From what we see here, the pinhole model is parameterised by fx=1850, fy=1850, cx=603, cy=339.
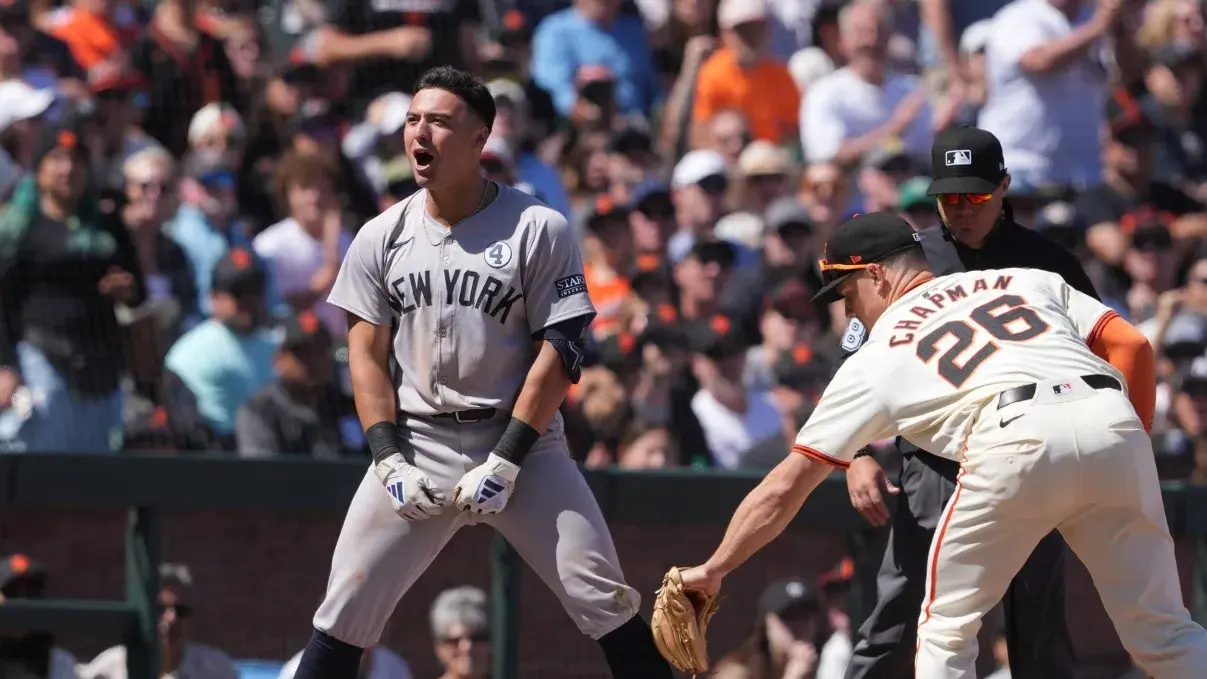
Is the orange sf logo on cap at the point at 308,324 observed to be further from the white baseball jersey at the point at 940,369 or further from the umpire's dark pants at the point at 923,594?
the white baseball jersey at the point at 940,369

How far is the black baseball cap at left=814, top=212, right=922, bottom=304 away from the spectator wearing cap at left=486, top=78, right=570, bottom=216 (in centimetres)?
438

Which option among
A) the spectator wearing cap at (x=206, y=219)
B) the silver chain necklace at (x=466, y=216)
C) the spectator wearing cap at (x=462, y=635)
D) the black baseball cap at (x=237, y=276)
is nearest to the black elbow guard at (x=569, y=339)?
the silver chain necklace at (x=466, y=216)

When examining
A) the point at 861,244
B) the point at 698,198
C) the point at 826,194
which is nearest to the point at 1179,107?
the point at 826,194

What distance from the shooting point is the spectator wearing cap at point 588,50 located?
10.2 meters

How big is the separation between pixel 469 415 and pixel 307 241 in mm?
3829

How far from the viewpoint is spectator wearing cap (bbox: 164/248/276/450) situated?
7.74 meters

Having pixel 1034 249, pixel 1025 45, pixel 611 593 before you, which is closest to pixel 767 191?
pixel 1025 45

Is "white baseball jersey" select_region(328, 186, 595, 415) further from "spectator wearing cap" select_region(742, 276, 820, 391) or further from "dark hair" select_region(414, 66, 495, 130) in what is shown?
"spectator wearing cap" select_region(742, 276, 820, 391)

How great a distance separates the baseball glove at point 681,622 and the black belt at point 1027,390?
2.97 feet

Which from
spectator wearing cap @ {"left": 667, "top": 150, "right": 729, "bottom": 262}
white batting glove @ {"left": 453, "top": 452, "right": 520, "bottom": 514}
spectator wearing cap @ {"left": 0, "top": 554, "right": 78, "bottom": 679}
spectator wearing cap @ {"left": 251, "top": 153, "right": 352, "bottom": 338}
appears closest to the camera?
white batting glove @ {"left": 453, "top": 452, "right": 520, "bottom": 514}

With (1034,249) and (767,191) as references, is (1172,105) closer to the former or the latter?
(767,191)

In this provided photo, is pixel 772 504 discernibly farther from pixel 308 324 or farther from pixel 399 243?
pixel 308 324

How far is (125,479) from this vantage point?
6.20 metres

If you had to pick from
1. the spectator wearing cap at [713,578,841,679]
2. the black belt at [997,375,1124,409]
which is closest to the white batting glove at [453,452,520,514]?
the black belt at [997,375,1124,409]
